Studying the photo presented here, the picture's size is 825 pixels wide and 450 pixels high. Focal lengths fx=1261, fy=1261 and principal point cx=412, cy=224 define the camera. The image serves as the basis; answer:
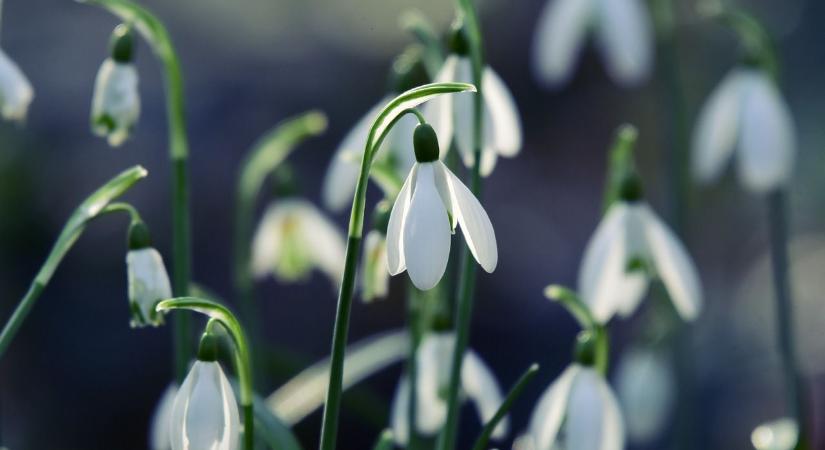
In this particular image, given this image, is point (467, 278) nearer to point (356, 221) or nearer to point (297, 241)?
point (356, 221)

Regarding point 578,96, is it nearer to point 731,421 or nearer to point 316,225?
point 731,421

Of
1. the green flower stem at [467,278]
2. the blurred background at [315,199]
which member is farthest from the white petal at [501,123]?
the blurred background at [315,199]

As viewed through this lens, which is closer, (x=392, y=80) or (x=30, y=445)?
(x=392, y=80)

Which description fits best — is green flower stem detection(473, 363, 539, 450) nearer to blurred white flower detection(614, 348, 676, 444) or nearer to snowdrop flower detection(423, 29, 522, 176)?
snowdrop flower detection(423, 29, 522, 176)

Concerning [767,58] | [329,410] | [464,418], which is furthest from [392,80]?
[464,418]

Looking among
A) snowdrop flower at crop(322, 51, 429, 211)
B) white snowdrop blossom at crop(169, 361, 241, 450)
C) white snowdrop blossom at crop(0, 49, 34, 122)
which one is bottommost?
white snowdrop blossom at crop(169, 361, 241, 450)

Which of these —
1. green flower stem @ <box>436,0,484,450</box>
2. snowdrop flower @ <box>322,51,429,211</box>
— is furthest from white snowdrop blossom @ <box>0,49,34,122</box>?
green flower stem @ <box>436,0,484,450</box>
